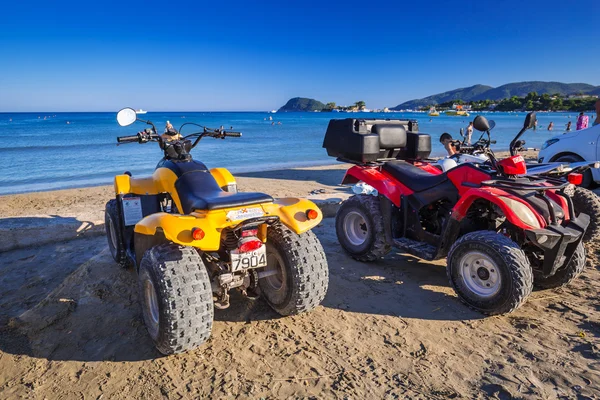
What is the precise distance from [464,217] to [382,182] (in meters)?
1.15

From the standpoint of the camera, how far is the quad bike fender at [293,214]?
322 centimetres

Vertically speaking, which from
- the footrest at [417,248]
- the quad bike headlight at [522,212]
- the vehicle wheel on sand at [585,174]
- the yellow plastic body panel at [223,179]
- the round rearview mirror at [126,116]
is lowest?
the footrest at [417,248]

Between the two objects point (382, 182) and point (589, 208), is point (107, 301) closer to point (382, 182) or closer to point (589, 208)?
point (382, 182)

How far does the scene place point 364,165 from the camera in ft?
17.3

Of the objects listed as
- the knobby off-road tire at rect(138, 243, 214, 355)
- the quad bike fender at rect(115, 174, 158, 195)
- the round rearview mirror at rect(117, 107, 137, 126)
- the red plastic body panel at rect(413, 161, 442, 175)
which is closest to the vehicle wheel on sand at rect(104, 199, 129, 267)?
the quad bike fender at rect(115, 174, 158, 195)

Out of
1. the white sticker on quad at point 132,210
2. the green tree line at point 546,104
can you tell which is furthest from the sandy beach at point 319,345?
the green tree line at point 546,104

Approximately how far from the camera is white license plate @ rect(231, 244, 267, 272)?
3.11m

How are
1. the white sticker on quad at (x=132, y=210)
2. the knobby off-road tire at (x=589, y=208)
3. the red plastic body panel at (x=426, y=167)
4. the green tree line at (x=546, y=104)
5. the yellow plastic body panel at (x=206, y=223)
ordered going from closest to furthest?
the yellow plastic body panel at (x=206, y=223) < the white sticker on quad at (x=132, y=210) < the knobby off-road tire at (x=589, y=208) < the red plastic body panel at (x=426, y=167) < the green tree line at (x=546, y=104)

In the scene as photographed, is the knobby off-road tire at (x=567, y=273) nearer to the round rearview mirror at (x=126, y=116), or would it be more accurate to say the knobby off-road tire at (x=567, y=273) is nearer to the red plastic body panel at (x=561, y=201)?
the red plastic body panel at (x=561, y=201)

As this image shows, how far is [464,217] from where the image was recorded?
412cm

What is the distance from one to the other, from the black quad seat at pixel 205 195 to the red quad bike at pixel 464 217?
2.04 m

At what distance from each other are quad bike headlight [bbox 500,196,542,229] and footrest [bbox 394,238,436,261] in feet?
3.42

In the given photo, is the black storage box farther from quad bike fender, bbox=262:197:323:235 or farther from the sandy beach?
quad bike fender, bbox=262:197:323:235

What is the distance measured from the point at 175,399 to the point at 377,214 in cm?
312
